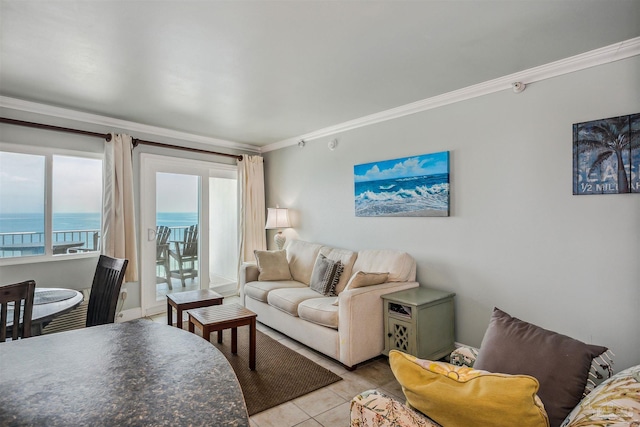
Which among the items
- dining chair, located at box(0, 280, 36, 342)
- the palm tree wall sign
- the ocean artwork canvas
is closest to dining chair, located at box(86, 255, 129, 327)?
dining chair, located at box(0, 280, 36, 342)

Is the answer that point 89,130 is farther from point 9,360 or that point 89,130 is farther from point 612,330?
point 612,330

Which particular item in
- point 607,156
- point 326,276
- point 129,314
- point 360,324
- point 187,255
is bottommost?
point 129,314

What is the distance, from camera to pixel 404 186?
11.7 feet

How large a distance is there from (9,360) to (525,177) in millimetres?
3220

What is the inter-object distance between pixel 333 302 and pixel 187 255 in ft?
8.49

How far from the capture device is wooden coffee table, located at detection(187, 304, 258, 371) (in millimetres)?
2699

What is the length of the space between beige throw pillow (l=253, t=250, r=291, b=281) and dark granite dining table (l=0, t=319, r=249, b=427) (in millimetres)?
3066

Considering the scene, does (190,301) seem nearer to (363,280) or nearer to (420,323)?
(363,280)

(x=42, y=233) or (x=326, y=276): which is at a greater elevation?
(x=42, y=233)

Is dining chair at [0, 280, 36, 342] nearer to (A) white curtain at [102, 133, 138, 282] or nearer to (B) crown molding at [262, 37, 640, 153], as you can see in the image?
(A) white curtain at [102, 133, 138, 282]

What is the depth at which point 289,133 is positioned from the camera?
15.5ft

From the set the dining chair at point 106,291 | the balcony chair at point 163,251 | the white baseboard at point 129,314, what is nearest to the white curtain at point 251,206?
the balcony chair at point 163,251

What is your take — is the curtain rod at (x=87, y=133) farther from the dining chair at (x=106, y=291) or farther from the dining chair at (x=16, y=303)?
the dining chair at (x=16, y=303)

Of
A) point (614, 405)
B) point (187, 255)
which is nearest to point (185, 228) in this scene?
point (187, 255)
